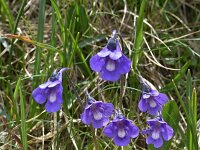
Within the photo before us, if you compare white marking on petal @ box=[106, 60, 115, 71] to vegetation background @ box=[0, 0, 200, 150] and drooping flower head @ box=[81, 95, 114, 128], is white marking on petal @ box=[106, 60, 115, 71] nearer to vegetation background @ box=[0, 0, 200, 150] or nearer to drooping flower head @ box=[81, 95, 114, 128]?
drooping flower head @ box=[81, 95, 114, 128]

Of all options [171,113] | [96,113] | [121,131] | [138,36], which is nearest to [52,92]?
[96,113]

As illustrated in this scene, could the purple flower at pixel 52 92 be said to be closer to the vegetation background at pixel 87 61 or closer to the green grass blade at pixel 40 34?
the vegetation background at pixel 87 61

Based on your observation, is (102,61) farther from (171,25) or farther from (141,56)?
(171,25)

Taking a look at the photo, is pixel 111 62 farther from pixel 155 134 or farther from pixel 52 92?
pixel 155 134

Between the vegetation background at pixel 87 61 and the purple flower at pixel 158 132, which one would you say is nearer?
the purple flower at pixel 158 132

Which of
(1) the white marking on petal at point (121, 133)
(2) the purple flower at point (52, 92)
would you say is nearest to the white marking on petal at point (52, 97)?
(2) the purple flower at point (52, 92)
